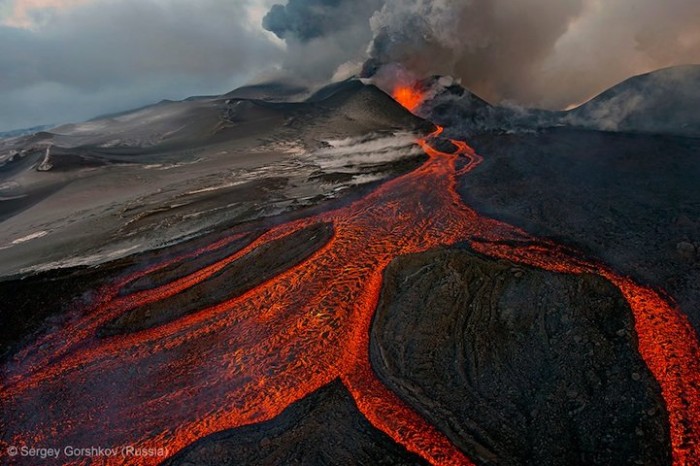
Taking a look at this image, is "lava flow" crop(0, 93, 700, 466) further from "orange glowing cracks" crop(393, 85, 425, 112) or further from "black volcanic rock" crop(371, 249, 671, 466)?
"orange glowing cracks" crop(393, 85, 425, 112)

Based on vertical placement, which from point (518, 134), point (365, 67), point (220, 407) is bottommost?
point (220, 407)

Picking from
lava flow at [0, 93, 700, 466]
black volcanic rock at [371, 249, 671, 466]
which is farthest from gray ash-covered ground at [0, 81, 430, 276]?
black volcanic rock at [371, 249, 671, 466]

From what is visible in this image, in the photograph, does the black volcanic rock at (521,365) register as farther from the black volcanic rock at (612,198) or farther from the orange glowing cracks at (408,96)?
the orange glowing cracks at (408,96)

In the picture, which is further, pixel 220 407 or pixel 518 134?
pixel 518 134

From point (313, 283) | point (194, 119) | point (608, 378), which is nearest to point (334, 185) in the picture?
point (313, 283)

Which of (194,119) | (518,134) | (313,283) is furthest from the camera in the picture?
(194,119)

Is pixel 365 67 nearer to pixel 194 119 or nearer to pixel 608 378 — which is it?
pixel 194 119

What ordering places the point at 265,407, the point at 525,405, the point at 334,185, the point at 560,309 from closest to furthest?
1. the point at 525,405
2. the point at 265,407
3. the point at 560,309
4. the point at 334,185

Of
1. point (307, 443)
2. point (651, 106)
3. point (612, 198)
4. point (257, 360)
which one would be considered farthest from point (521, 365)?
point (651, 106)

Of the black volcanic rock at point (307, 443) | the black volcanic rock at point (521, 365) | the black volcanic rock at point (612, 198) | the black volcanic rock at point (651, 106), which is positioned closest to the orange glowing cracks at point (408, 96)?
the black volcanic rock at point (651, 106)

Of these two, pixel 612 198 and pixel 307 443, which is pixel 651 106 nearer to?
pixel 612 198
